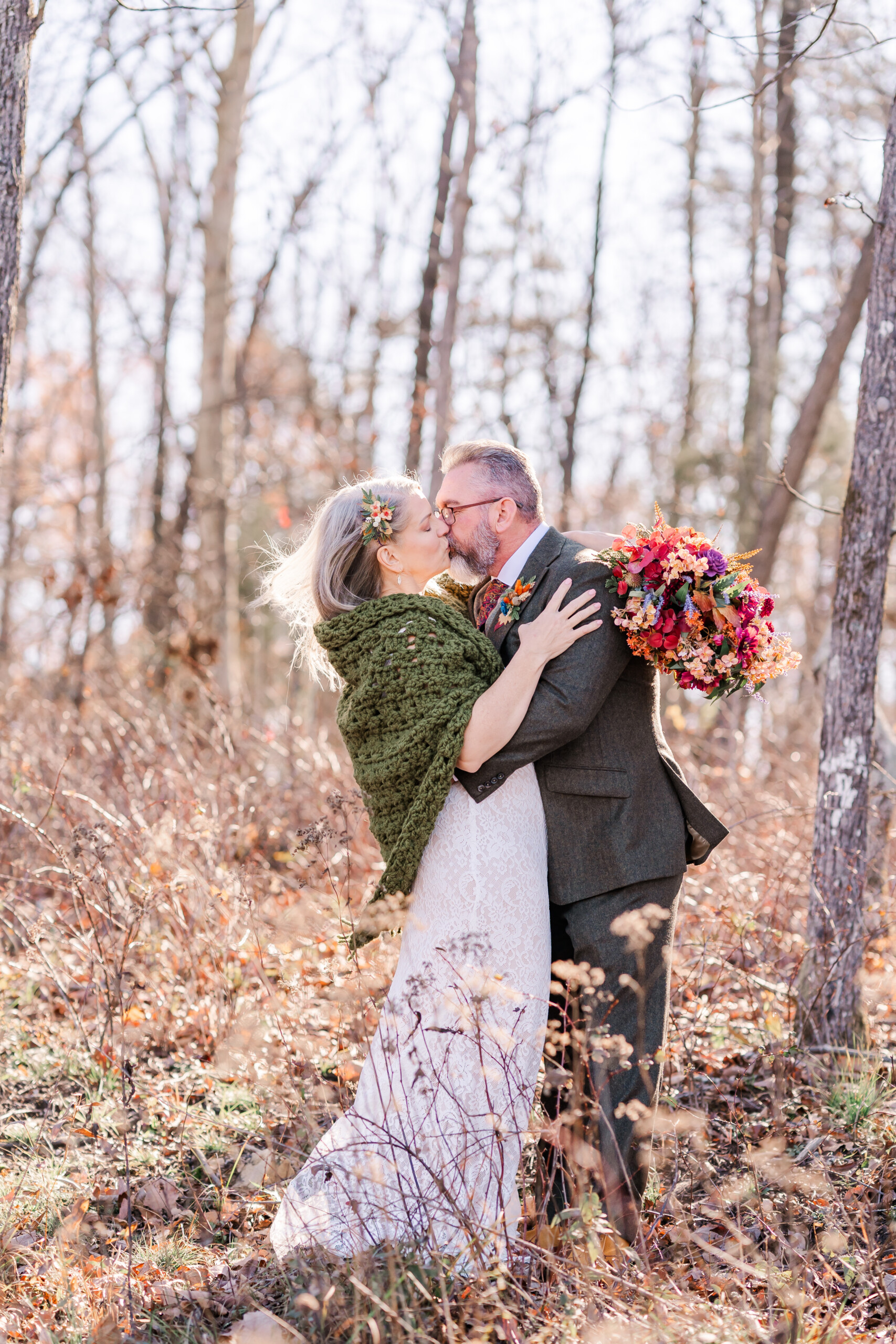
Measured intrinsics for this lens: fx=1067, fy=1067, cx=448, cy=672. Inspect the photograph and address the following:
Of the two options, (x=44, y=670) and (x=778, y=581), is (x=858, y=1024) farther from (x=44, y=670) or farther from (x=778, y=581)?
(x=778, y=581)

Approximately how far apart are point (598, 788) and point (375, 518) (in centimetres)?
105

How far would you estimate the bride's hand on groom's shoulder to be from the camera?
299 centimetres

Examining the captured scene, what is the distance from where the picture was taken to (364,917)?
3.30 m

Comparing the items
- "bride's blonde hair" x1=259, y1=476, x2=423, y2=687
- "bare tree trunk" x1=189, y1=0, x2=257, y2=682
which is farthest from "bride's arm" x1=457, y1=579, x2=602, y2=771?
"bare tree trunk" x1=189, y1=0, x2=257, y2=682

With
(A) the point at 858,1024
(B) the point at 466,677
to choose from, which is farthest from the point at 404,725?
(A) the point at 858,1024

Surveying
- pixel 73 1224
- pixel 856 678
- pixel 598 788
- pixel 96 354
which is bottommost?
pixel 73 1224

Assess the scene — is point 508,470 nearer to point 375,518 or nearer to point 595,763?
point 375,518

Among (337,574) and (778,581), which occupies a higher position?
(778,581)

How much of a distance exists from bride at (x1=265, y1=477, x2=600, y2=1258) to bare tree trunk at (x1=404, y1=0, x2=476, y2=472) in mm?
6552

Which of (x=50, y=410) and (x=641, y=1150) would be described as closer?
(x=641, y=1150)

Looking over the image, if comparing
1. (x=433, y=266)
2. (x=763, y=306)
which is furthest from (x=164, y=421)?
(x=763, y=306)

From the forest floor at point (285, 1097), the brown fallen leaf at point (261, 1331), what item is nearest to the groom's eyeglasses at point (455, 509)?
the forest floor at point (285, 1097)

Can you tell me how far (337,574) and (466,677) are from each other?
22.0 inches

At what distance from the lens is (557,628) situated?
301 cm
